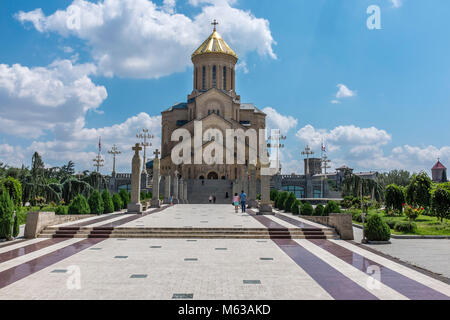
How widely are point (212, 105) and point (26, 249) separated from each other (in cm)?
A: 4536

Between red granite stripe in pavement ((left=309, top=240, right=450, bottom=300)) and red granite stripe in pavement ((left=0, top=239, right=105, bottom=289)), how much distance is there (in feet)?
21.6

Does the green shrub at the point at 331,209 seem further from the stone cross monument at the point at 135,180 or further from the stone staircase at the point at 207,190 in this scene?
the stone staircase at the point at 207,190

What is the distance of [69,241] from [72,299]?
260 inches

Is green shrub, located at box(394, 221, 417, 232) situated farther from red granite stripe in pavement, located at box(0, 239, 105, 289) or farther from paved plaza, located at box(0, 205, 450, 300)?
red granite stripe in pavement, located at box(0, 239, 105, 289)

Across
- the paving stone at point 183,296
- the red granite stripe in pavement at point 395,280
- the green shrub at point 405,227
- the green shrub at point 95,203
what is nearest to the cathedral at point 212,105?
the green shrub at point 95,203

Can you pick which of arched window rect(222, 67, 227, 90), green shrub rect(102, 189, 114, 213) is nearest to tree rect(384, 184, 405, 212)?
green shrub rect(102, 189, 114, 213)

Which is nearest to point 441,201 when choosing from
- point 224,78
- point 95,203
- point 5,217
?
point 95,203

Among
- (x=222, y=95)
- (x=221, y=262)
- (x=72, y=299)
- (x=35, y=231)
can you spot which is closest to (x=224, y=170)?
(x=222, y=95)

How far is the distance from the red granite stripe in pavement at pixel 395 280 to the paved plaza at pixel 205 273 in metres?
0.01

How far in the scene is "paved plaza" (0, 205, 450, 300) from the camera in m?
5.92

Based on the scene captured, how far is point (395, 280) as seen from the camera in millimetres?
6863

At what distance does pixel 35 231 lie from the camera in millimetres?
12219

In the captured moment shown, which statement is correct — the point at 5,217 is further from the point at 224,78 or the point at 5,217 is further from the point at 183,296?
the point at 224,78

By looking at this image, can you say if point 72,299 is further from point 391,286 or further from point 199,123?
point 199,123
